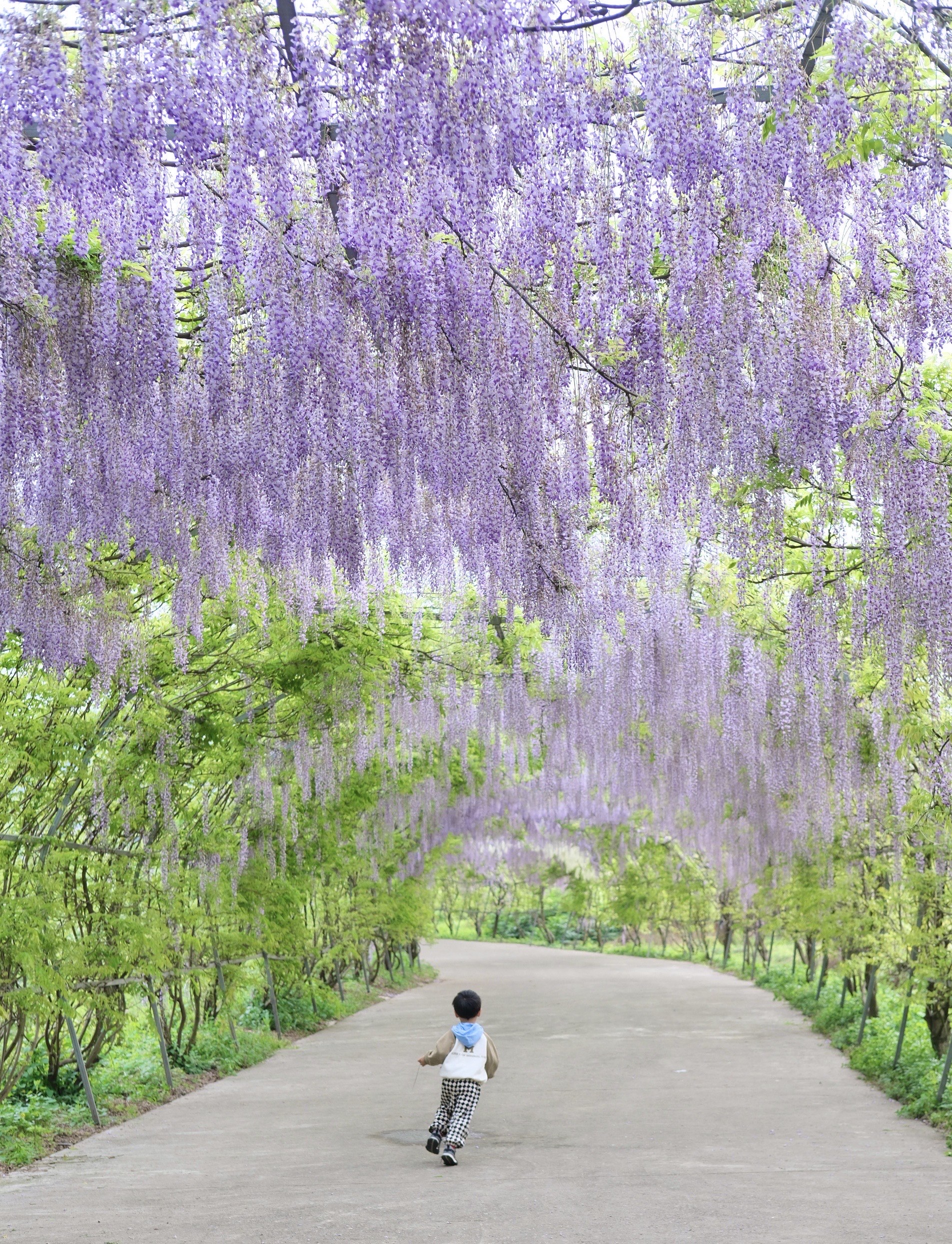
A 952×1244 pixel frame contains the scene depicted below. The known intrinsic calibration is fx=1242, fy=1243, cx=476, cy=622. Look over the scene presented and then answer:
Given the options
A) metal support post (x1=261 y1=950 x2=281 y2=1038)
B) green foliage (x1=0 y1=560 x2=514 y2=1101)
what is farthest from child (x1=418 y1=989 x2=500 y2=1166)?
metal support post (x1=261 y1=950 x2=281 y2=1038)

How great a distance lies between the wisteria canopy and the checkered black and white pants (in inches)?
97.8

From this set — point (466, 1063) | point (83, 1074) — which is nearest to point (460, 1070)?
point (466, 1063)

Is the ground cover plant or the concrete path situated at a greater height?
the concrete path

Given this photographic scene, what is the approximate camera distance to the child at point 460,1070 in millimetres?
5875

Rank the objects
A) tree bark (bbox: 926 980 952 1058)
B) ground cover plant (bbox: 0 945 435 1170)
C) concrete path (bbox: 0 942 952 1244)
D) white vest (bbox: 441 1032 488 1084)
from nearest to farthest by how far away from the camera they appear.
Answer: concrete path (bbox: 0 942 952 1244) → white vest (bbox: 441 1032 488 1084) → ground cover plant (bbox: 0 945 435 1170) → tree bark (bbox: 926 980 952 1058)

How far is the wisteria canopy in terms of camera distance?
369cm

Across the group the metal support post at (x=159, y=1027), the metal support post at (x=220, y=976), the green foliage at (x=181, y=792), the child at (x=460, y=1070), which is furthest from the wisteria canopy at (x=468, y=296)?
the metal support post at (x=220, y=976)

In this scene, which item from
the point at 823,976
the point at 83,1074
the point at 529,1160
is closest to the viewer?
the point at 529,1160

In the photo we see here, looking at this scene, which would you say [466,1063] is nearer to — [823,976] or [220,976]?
[220,976]

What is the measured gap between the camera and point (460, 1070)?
600 cm

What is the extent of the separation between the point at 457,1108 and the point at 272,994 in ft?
19.9

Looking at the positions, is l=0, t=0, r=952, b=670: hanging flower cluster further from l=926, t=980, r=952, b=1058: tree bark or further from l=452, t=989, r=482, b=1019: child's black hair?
l=926, t=980, r=952, b=1058: tree bark

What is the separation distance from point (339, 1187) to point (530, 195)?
4087mm

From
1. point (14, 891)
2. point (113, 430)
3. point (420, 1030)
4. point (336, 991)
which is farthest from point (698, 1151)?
point (336, 991)
